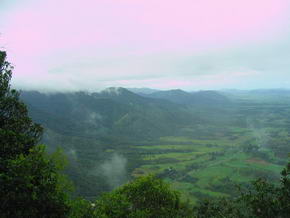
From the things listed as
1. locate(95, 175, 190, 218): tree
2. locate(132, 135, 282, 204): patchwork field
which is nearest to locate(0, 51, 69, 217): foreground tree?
locate(95, 175, 190, 218): tree

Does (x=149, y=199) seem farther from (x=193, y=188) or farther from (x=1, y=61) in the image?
(x=193, y=188)

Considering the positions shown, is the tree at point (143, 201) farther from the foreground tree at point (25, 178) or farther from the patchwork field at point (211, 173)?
the patchwork field at point (211, 173)

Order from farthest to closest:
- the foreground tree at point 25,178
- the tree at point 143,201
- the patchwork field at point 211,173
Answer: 1. the patchwork field at point 211,173
2. the tree at point 143,201
3. the foreground tree at point 25,178

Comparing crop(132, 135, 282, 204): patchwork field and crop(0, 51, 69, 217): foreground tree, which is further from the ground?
crop(0, 51, 69, 217): foreground tree

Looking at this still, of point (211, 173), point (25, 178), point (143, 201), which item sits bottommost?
point (211, 173)

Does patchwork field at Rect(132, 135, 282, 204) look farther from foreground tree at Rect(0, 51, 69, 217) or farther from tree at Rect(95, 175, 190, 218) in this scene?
foreground tree at Rect(0, 51, 69, 217)

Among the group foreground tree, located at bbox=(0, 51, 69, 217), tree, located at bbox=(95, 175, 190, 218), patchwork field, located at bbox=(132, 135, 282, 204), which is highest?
Answer: foreground tree, located at bbox=(0, 51, 69, 217)

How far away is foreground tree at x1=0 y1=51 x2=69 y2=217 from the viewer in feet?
50.5

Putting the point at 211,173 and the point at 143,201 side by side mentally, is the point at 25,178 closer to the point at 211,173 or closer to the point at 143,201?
the point at 143,201

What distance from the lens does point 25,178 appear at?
1567 centimetres

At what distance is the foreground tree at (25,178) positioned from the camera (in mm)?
15406

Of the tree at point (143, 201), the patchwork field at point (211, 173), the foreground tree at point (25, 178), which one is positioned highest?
the foreground tree at point (25, 178)

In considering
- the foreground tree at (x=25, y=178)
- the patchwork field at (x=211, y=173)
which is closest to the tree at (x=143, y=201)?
the foreground tree at (x=25, y=178)

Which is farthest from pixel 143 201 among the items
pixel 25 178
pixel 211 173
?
pixel 211 173
